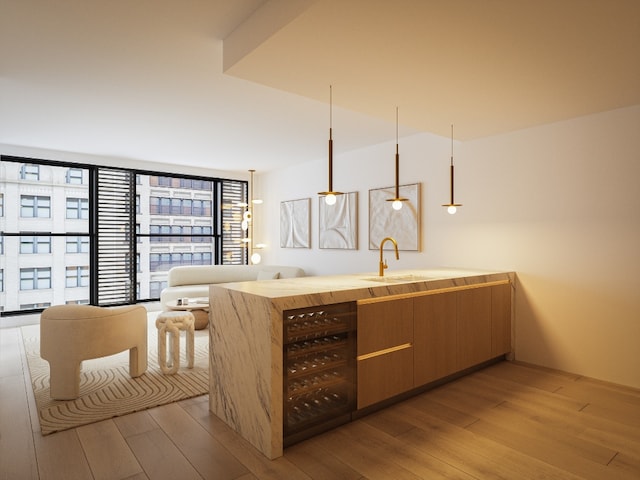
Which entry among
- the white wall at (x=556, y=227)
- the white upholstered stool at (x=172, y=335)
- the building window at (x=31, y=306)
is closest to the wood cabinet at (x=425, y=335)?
the white wall at (x=556, y=227)

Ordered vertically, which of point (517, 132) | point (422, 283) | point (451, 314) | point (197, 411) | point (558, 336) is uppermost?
point (517, 132)

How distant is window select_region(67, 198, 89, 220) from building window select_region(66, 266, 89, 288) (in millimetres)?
839

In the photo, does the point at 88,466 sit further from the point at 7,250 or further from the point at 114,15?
the point at 7,250

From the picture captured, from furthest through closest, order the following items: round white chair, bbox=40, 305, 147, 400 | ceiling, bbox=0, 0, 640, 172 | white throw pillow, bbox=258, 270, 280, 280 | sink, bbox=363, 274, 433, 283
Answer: white throw pillow, bbox=258, 270, 280, 280
sink, bbox=363, 274, 433, 283
round white chair, bbox=40, 305, 147, 400
ceiling, bbox=0, 0, 640, 172

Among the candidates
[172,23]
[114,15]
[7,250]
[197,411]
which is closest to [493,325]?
[197,411]

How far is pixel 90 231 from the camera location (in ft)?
20.8

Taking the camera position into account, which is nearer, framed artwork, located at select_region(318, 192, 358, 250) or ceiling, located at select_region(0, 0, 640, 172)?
ceiling, located at select_region(0, 0, 640, 172)

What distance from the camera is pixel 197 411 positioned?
9.57 ft

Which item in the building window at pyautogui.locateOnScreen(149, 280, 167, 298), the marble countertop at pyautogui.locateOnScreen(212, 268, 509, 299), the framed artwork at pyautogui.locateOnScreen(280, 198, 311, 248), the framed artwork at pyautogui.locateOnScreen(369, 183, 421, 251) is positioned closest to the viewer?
the marble countertop at pyautogui.locateOnScreen(212, 268, 509, 299)

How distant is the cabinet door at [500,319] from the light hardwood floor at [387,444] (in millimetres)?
726

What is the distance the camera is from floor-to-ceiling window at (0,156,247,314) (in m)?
5.92

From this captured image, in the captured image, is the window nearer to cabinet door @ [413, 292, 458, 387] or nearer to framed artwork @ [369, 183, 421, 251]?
framed artwork @ [369, 183, 421, 251]

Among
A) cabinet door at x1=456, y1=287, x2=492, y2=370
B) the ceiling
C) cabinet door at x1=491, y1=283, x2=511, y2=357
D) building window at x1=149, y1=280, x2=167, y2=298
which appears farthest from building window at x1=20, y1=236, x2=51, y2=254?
cabinet door at x1=491, y1=283, x2=511, y2=357

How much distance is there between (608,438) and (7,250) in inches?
288
